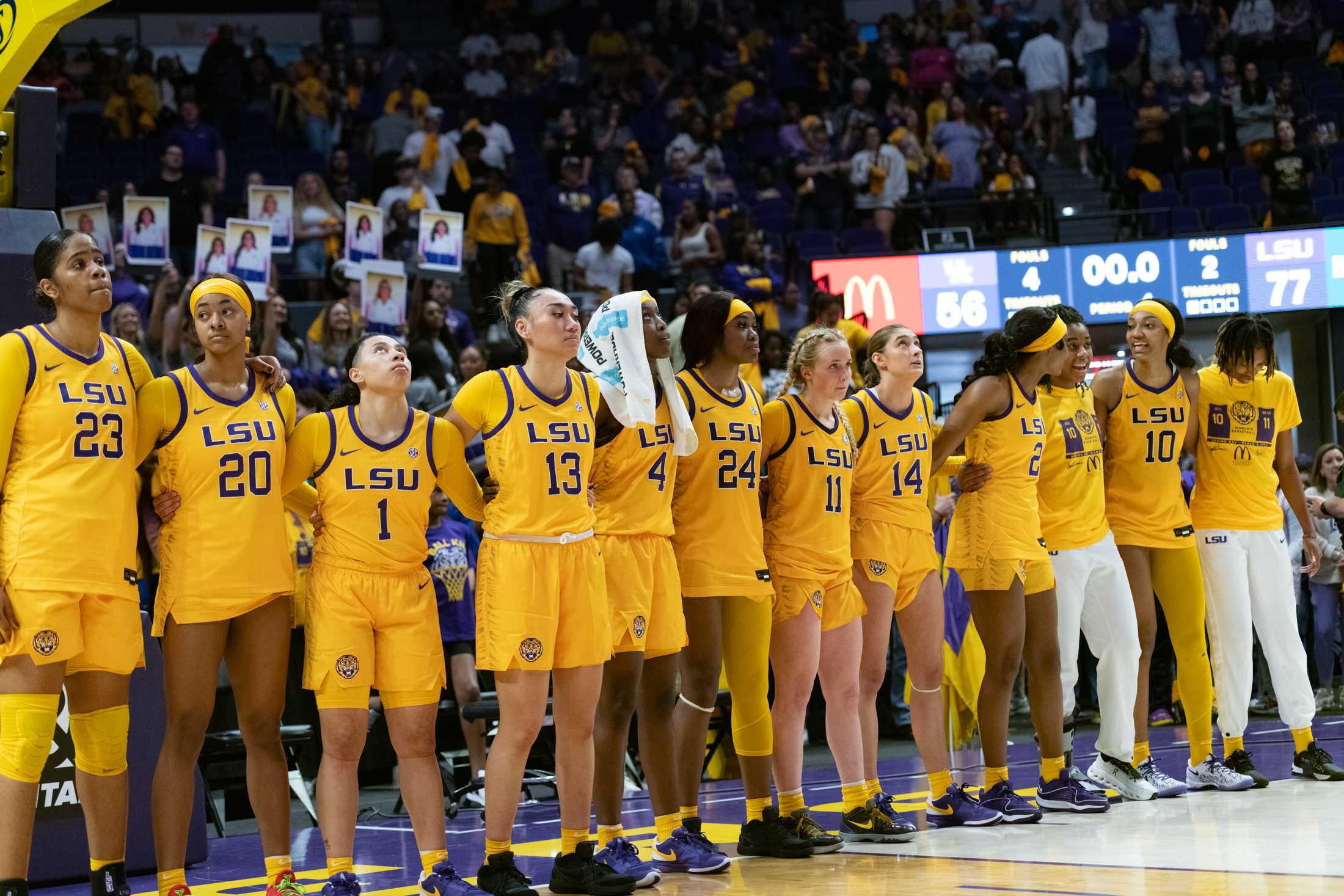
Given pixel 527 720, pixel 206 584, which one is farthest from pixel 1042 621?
pixel 206 584

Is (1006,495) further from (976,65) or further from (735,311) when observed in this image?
(976,65)

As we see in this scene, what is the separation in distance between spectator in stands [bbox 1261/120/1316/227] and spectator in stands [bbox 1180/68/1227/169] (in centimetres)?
71

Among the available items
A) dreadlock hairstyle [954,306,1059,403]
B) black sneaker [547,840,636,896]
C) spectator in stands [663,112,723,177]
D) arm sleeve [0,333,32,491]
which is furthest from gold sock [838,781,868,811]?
spectator in stands [663,112,723,177]

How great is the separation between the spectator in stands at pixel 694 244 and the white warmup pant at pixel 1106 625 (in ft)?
27.5

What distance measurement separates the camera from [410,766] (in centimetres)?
524

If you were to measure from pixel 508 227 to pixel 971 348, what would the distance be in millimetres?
4606

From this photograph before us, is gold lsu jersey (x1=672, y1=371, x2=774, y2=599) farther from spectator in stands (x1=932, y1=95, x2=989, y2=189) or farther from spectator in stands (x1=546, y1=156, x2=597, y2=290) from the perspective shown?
spectator in stands (x1=932, y1=95, x2=989, y2=189)

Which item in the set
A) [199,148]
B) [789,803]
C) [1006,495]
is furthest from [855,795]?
[199,148]

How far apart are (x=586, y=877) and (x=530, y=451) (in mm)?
1504

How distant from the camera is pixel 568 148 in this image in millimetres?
17031

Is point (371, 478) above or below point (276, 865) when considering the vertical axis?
above

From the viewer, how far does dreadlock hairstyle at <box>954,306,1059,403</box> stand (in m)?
6.76

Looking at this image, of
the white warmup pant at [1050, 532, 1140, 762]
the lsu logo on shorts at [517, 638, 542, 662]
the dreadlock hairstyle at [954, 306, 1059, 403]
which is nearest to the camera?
the lsu logo on shorts at [517, 638, 542, 662]

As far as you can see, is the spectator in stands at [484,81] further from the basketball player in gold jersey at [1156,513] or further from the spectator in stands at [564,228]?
the basketball player in gold jersey at [1156,513]
